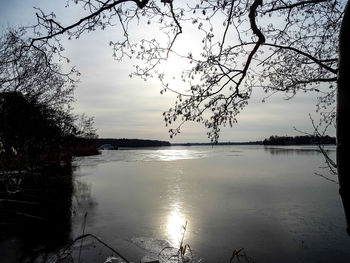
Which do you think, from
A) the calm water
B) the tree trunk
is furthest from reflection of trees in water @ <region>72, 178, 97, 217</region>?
the tree trunk

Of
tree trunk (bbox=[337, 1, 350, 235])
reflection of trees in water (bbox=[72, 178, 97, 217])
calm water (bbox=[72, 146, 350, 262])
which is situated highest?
tree trunk (bbox=[337, 1, 350, 235])

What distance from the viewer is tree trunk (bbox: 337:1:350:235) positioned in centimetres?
155

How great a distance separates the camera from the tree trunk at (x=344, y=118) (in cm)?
155

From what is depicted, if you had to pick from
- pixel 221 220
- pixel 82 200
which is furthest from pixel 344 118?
pixel 82 200

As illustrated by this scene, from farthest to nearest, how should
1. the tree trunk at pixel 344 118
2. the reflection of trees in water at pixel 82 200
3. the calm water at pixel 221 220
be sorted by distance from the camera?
the reflection of trees in water at pixel 82 200, the calm water at pixel 221 220, the tree trunk at pixel 344 118

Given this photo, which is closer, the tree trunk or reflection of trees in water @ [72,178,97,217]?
the tree trunk

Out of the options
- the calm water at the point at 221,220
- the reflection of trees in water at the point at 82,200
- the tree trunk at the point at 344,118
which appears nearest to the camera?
the tree trunk at the point at 344,118

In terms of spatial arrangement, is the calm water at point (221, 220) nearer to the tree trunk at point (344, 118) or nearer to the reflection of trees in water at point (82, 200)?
the reflection of trees in water at point (82, 200)

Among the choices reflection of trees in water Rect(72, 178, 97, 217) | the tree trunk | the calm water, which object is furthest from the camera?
reflection of trees in water Rect(72, 178, 97, 217)

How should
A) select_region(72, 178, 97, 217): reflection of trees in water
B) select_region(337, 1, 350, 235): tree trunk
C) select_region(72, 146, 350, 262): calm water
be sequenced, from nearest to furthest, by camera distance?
select_region(337, 1, 350, 235): tree trunk < select_region(72, 146, 350, 262): calm water < select_region(72, 178, 97, 217): reflection of trees in water

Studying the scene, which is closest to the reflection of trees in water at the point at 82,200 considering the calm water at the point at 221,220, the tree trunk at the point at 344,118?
the calm water at the point at 221,220

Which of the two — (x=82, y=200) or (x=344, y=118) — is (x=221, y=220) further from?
(x=344, y=118)

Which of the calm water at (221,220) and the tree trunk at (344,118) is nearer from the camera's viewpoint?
the tree trunk at (344,118)

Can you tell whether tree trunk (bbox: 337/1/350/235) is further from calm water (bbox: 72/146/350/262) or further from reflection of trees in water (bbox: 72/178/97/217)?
reflection of trees in water (bbox: 72/178/97/217)
